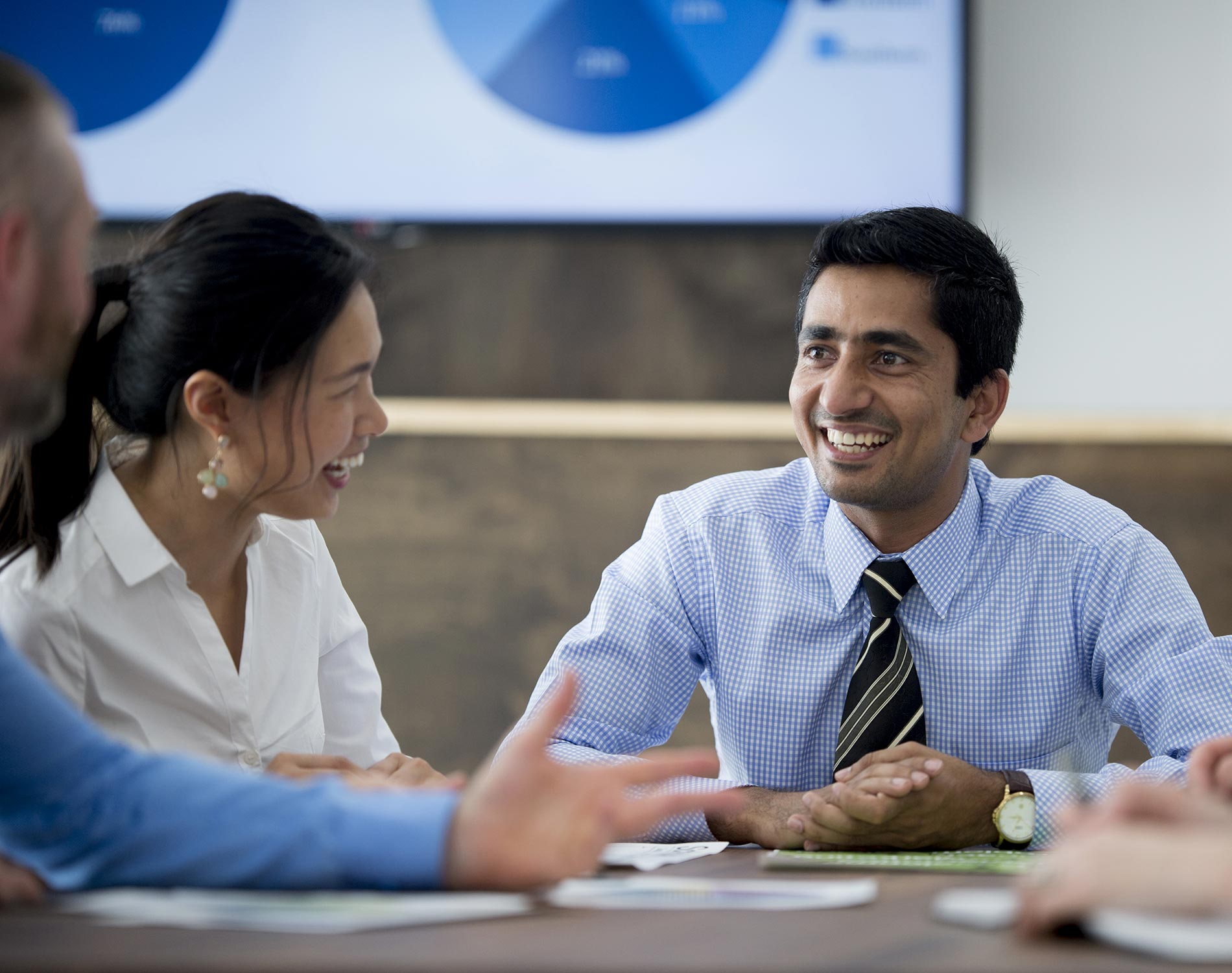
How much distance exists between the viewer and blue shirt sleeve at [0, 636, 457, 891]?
0.89 metres

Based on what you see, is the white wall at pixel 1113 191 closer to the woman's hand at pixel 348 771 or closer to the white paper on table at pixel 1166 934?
the woman's hand at pixel 348 771

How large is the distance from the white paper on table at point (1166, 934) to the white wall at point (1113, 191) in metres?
2.29

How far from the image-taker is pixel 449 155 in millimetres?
2920

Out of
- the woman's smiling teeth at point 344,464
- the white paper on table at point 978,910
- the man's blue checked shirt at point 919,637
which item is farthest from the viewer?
the man's blue checked shirt at point 919,637

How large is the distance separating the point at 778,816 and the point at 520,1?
207 cm

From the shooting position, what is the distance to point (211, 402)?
1516mm

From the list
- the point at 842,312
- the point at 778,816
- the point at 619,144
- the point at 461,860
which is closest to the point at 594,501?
the point at 619,144

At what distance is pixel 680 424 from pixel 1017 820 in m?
1.39

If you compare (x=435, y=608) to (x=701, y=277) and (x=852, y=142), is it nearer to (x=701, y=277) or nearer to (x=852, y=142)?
(x=701, y=277)

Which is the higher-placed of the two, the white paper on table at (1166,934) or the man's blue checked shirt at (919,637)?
the white paper on table at (1166,934)

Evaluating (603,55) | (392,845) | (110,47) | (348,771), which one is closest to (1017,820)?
(348,771)

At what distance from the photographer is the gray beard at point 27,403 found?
36.7 inches

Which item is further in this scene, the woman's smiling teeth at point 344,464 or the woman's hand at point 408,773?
the woman's smiling teeth at point 344,464

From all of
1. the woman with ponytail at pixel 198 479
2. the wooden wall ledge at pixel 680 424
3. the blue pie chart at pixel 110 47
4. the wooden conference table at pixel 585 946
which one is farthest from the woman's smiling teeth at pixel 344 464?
the blue pie chart at pixel 110 47
